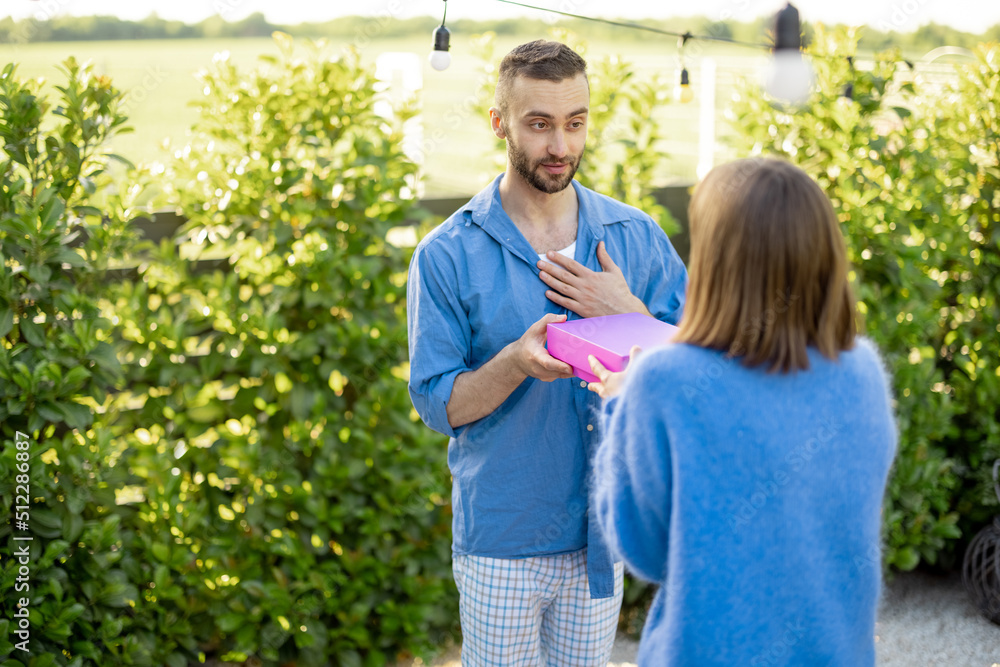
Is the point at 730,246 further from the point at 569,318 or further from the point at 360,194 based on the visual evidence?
the point at 360,194

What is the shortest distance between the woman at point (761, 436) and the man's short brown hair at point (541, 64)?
0.56m

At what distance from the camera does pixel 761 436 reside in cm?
108

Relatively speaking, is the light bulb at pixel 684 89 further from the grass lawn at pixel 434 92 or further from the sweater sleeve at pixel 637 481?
the sweater sleeve at pixel 637 481

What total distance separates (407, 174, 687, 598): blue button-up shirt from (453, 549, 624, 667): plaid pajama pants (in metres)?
0.04

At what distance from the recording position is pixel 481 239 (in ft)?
5.47

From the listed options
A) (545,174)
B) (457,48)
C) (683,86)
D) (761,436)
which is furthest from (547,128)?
(457,48)

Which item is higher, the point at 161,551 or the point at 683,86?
the point at 683,86

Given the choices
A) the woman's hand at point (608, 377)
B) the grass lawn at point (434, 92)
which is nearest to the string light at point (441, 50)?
the grass lawn at point (434, 92)

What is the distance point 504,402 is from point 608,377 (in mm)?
380

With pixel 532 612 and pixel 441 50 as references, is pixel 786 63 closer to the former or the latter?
pixel 441 50

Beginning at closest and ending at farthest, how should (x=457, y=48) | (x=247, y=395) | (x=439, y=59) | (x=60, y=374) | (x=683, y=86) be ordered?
(x=60, y=374), (x=439, y=59), (x=247, y=395), (x=683, y=86), (x=457, y=48)

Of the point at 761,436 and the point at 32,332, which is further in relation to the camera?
the point at 32,332

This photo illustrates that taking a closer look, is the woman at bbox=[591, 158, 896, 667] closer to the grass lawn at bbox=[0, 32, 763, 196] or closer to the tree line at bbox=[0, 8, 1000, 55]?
the grass lawn at bbox=[0, 32, 763, 196]

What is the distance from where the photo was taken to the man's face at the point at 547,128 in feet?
5.25
